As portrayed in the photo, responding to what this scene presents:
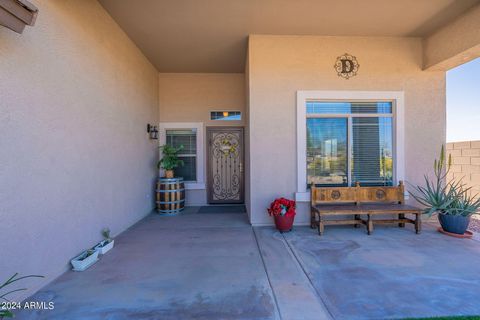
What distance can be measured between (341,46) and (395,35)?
99cm

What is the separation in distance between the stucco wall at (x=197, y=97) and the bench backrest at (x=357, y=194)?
283 cm

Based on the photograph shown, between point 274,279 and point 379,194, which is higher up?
point 379,194

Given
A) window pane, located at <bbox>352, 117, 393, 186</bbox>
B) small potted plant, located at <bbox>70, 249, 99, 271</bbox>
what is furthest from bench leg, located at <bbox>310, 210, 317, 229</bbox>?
small potted plant, located at <bbox>70, 249, 99, 271</bbox>

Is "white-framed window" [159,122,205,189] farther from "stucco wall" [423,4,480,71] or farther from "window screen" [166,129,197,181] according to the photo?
"stucco wall" [423,4,480,71]

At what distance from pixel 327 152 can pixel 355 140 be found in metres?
0.57

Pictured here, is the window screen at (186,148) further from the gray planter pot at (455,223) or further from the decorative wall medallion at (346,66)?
the gray planter pot at (455,223)

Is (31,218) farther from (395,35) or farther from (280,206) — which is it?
(395,35)

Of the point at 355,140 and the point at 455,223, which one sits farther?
the point at 355,140

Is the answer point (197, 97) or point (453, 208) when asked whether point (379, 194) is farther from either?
point (197, 97)

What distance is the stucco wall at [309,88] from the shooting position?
4031 millimetres

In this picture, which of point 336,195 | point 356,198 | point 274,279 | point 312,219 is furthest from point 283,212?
point 274,279

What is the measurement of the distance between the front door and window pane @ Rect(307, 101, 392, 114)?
2.25 m

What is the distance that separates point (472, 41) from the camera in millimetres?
3352

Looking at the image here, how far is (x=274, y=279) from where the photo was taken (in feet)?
7.57
